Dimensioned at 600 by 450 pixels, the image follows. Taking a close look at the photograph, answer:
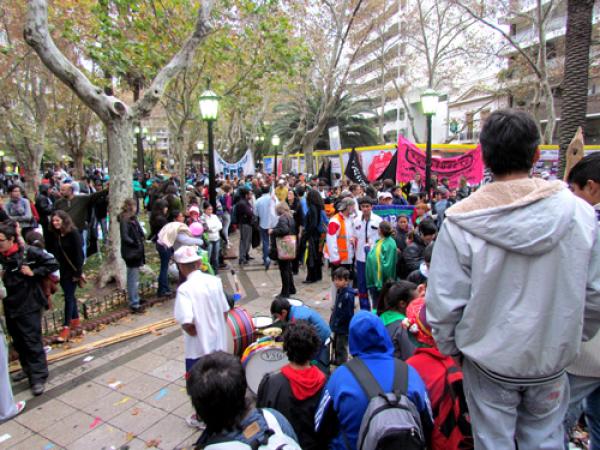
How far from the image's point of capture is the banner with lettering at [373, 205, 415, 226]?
812cm

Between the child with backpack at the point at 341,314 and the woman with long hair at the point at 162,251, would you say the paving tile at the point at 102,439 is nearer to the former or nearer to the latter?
the child with backpack at the point at 341,314

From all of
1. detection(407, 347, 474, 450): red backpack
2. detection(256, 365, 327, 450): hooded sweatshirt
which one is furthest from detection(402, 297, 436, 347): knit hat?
detection(256, 365, 327, 450): hooded sweatshirt

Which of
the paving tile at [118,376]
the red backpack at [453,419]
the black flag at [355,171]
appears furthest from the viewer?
the black flag at [355,171]

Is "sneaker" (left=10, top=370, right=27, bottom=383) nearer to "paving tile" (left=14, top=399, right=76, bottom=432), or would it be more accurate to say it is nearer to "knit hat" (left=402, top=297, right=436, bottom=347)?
"paving tile" (left=14, top=399, right=76, bottom=432)

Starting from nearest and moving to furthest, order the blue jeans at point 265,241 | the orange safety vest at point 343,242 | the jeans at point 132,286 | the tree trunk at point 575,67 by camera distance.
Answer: the orange safety vest at point 343,242, the jeans at point 132,286, the tree trunk at point 575,67, the blue jeans at point 265,241

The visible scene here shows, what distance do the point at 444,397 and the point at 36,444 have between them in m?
3.57

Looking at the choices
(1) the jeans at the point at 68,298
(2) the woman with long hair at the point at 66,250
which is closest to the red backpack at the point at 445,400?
(2) the woman with long hair at the point at 66,250

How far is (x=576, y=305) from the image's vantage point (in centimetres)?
157

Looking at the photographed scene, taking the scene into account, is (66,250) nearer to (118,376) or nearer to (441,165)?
(118,376)

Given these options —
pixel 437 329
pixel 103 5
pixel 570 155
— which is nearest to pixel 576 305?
pixel 437 329

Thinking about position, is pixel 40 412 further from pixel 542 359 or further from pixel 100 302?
pixel 542 359

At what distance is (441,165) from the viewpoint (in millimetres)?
12828

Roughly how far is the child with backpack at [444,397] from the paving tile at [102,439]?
8.98ft

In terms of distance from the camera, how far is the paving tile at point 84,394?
4324 mm
